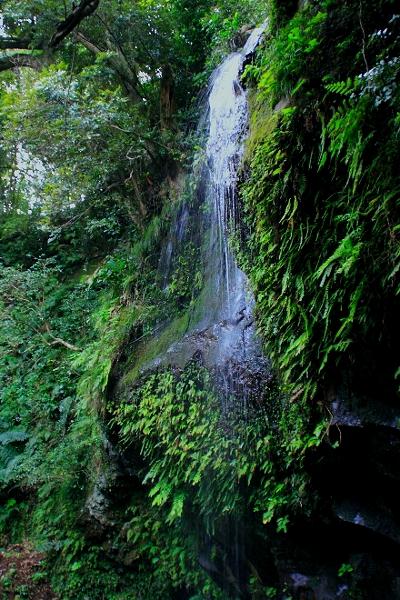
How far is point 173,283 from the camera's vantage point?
5.82 m

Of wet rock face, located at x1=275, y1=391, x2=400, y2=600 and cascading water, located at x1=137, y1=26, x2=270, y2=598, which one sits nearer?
wet rock face, located at x1=275, y1=391, x2=400, y2=600

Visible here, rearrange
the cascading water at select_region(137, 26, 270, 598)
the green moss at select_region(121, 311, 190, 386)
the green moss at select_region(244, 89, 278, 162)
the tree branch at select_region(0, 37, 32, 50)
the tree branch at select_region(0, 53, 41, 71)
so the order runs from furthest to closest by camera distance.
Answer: the tree branch at select_region(0, 37, 32, 50)
the tree branch at select_region(0, 53, 41, 71)
the green moss at select_region(121, 311, 190, 386)
the cascading water at select_region(137, 26, 270, 598)
the green moss at select_region(244, 89, 278, 162)

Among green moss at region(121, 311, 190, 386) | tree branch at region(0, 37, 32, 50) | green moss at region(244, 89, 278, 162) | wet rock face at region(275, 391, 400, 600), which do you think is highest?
tree branch at region(0, 37, 32, 50)

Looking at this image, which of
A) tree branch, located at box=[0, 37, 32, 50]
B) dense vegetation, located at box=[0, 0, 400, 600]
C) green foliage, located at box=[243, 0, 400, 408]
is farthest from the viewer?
tree branch, located at box=[0, 37, 32, 50]

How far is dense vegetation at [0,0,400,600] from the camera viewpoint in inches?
101

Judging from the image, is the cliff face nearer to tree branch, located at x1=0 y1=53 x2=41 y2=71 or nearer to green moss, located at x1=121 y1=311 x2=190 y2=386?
green moss, located at x1=121 y1=311 x2=190 y2=386

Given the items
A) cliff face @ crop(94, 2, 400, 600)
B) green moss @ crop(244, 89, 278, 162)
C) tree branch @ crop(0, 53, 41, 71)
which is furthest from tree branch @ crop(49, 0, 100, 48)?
tree branch @ crop(0, 53, 41, 71)

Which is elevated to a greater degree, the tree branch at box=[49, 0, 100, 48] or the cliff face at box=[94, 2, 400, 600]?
the tree branch at box=[49, 0, 100, 48]

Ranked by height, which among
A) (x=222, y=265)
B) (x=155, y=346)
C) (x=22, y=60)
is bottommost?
(x=155, y=346)

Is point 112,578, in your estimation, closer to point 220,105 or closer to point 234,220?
point 234,220

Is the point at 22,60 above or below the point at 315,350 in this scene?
above

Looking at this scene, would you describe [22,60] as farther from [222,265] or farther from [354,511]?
[354,511]

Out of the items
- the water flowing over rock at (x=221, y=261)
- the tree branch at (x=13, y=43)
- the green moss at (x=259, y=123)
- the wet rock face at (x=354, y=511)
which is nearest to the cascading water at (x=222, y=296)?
the water flowing over rock at (x=221, y=261)

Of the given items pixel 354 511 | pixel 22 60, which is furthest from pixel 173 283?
pixel 22 60
